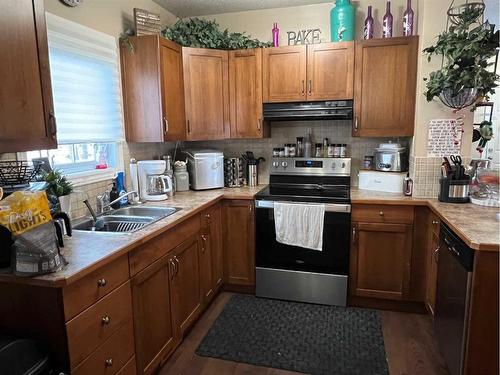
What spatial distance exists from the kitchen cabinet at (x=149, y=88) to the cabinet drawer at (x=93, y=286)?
1.26 meters

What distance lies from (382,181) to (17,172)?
8.09 ft

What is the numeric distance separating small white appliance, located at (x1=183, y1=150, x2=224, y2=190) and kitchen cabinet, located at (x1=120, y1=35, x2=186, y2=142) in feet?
1.21

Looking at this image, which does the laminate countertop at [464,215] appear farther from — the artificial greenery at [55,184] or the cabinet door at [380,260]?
the artificial greenery at [55,184]

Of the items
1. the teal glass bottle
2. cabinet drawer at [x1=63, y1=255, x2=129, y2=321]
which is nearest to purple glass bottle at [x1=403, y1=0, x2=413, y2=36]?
the teal glass bottle

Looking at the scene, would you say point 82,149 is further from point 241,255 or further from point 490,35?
point 490,35

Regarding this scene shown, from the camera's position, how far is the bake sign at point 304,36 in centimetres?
309

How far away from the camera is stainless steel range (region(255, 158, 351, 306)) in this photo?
268cm

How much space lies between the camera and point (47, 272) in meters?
1.26

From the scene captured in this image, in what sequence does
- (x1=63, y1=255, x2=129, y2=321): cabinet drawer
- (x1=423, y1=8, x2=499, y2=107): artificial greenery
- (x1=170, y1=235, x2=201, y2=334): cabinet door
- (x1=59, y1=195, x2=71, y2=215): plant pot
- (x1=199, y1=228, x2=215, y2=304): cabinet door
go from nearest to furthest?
1. (x1=63, y1=255, x2=129, y2=321): cabinet drawer
2. (x1=59, y1=195, x2=71, y2=215): plant pot
3. (x1=423, y1=8, x2=499, y2=107): artificial greenery
4. (x1=170, y1=235, x2=201, y2=334): cabinet door
5. (x1=199, y1=228, x2=215, y2=304): cabinet door

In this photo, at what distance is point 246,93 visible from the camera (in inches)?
120

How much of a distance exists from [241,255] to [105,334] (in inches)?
61.0

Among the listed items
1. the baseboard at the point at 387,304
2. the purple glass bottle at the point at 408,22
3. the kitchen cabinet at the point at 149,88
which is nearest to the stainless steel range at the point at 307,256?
the baseboard at the point at 387,304

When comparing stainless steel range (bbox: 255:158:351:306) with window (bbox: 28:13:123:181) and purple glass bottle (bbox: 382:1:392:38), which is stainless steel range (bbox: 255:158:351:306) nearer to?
purple glass bottle (bbox: 382:1:392:38)

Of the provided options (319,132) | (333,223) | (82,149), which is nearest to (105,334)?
(82,149)
